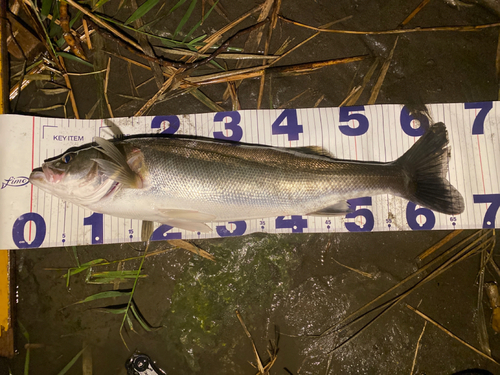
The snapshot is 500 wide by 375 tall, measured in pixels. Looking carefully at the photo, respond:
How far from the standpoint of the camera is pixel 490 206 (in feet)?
8.46

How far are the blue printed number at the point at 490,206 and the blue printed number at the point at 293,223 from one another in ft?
5.15

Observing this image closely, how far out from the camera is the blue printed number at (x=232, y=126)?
8.70 feet

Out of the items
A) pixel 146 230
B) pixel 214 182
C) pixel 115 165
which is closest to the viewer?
pixel 115 165

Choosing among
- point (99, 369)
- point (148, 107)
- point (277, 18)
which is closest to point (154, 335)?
point (99, 369)

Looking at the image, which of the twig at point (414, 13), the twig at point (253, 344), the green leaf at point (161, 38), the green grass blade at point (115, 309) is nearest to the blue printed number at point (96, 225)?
the green grass blade at point (115, 309)

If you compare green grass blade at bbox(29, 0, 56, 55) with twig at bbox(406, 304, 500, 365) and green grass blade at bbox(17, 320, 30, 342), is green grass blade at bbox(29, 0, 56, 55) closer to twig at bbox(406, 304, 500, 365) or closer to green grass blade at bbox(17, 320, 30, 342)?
green grass blade at bbox(17, 320, 30, 342)

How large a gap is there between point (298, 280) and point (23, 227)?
252cm

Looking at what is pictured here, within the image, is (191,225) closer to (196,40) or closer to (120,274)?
(120,274)

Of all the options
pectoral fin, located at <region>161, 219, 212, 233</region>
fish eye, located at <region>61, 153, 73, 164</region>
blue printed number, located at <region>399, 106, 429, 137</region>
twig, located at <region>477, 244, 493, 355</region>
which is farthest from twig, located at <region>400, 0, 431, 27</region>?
fish eye, located at <region>61, 153, 73, 164</region>

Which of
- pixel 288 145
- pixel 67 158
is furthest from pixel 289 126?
pixel 67 158

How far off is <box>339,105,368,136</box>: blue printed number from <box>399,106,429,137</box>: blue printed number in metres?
0.35

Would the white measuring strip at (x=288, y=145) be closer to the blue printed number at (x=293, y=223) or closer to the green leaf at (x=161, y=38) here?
the blue printed number at (x=293, y=223)

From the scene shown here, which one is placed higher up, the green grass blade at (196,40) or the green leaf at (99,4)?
the green leaf at (99,4)

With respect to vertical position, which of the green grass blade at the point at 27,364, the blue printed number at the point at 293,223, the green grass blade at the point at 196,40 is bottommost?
the green grass blade at the point at 27,364
